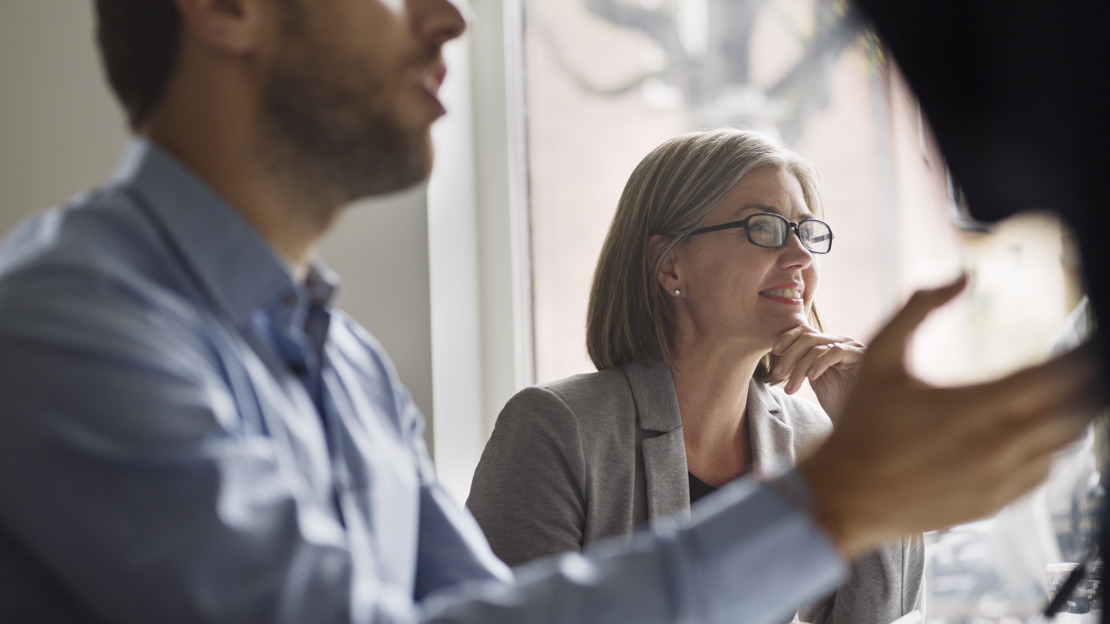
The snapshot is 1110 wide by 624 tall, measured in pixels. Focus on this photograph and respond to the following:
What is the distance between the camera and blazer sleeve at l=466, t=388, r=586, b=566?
1498mm

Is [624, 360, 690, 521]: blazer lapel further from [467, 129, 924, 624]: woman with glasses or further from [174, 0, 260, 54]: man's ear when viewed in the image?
[174, 0, 260, 54]: man's ear

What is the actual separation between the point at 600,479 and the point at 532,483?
0.12 m

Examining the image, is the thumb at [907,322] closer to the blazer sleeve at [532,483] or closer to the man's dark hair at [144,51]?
the man's dark hair at [144,51]

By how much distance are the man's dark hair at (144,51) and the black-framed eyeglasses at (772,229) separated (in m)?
1.11

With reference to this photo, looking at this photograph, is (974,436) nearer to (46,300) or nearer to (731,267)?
(46,300)

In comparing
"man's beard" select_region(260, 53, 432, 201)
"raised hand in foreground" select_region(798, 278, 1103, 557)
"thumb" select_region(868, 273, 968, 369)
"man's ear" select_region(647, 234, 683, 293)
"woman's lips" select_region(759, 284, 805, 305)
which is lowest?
"woman's lips" select_region(759, 284, 805, 305)

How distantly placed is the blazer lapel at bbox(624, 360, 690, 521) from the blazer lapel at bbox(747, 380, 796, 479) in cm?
17

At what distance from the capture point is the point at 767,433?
1.81 metres

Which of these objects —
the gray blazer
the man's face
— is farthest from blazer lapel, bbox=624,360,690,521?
the man's face

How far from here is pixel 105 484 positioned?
55cm

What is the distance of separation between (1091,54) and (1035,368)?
0.54ft

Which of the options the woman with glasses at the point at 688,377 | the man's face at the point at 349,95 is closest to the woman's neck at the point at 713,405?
the woman with glasses at the point at 688,377

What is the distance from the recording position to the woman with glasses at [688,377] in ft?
5.12

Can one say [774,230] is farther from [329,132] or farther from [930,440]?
[930,440]
